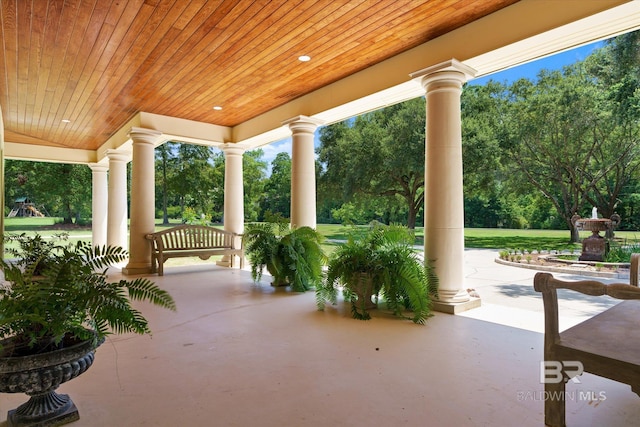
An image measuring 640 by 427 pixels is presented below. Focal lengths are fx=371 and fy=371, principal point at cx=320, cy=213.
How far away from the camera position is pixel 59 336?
6.05ft

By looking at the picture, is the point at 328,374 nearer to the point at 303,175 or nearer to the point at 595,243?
the point at 303,175

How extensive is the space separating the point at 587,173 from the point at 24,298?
1713 cm

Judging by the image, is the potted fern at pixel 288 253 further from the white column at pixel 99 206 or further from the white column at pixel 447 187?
the white column at pixel 99 206

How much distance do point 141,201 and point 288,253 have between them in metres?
3.99

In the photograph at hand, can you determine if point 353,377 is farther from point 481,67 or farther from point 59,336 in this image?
point 481,67

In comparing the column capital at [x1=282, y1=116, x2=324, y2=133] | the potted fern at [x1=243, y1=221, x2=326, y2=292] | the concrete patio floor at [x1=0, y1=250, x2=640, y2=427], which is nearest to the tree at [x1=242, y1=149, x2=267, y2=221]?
the column capital at [x1=282, y1=116, x2=324, y2=133]

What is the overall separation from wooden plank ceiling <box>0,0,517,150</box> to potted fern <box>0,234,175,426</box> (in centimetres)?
300

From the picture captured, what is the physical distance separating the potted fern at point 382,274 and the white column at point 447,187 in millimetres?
230

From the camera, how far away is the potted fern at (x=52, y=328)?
1841mm

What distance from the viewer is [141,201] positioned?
7867 millimetres

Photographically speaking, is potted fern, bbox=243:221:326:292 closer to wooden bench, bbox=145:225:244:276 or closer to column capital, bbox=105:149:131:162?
wooden bench, bbox=145:225:244:276

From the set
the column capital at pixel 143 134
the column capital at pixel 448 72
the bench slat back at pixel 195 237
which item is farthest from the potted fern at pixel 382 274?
the column capital at pixel 143 134

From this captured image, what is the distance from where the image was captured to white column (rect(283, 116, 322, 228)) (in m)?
6.96

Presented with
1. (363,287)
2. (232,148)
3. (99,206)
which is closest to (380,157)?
(232,148)
